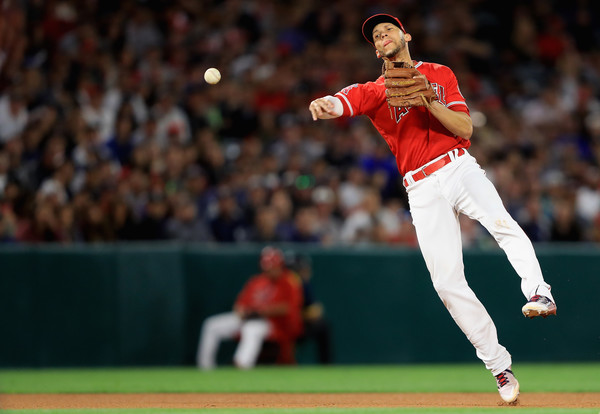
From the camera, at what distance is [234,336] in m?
11.6

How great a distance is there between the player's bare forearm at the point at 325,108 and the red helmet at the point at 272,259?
561cm

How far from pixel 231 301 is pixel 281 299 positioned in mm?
777

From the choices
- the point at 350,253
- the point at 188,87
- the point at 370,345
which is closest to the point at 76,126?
the point at 188,87

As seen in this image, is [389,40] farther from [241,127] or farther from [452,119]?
[241,127]

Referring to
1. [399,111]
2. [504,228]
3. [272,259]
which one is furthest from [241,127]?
[504,228]

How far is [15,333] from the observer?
1087cm

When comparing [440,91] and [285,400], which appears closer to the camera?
[440,91]

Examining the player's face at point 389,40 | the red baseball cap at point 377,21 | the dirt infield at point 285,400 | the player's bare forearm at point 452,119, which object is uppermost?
the red baseball cap at point 377,21

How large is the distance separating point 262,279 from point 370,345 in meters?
1.52

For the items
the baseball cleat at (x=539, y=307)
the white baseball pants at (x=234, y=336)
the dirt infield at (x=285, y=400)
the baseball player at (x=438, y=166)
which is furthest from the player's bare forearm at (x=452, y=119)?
the white baseball pants at (x=234, y=336)

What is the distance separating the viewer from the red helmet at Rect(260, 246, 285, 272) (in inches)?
445

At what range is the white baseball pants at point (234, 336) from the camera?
36.7 feet

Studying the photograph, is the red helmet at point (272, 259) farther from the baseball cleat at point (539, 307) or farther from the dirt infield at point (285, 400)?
the baseball cleat at point (539, 307)

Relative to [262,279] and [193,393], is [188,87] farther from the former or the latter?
[193,393]
